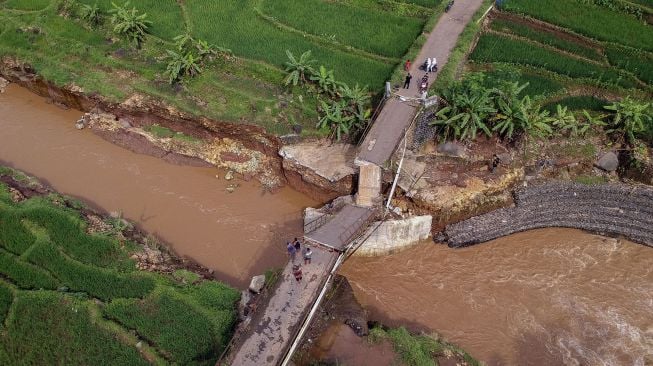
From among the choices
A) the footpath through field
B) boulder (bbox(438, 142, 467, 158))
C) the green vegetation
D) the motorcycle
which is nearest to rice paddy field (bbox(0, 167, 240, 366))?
the footpath through field

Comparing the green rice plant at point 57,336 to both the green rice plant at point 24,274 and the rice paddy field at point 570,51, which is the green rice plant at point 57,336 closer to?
the green rice plant at point 24,274

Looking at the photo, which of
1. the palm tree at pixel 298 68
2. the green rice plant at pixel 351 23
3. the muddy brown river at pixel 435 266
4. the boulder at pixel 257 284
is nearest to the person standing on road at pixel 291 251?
the boulder at pixel 257 284

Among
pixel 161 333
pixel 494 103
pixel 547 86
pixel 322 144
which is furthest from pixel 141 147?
pixel 547 86

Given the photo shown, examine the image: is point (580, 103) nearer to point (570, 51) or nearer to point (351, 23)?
point (570, 51)

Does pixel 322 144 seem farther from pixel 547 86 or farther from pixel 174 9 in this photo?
pixel 174 9

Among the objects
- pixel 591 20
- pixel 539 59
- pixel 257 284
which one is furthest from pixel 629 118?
pixel 257 284

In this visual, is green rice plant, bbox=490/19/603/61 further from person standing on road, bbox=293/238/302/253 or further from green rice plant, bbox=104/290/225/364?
green rice plant, bbox=104/290/225/364

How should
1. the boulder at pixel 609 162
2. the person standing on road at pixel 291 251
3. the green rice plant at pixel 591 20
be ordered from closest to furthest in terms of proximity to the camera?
1. the person standing on road at pixel 291 251
2. the boulder at pixel 609 162
3. the green rice plant at pixel 591 20
